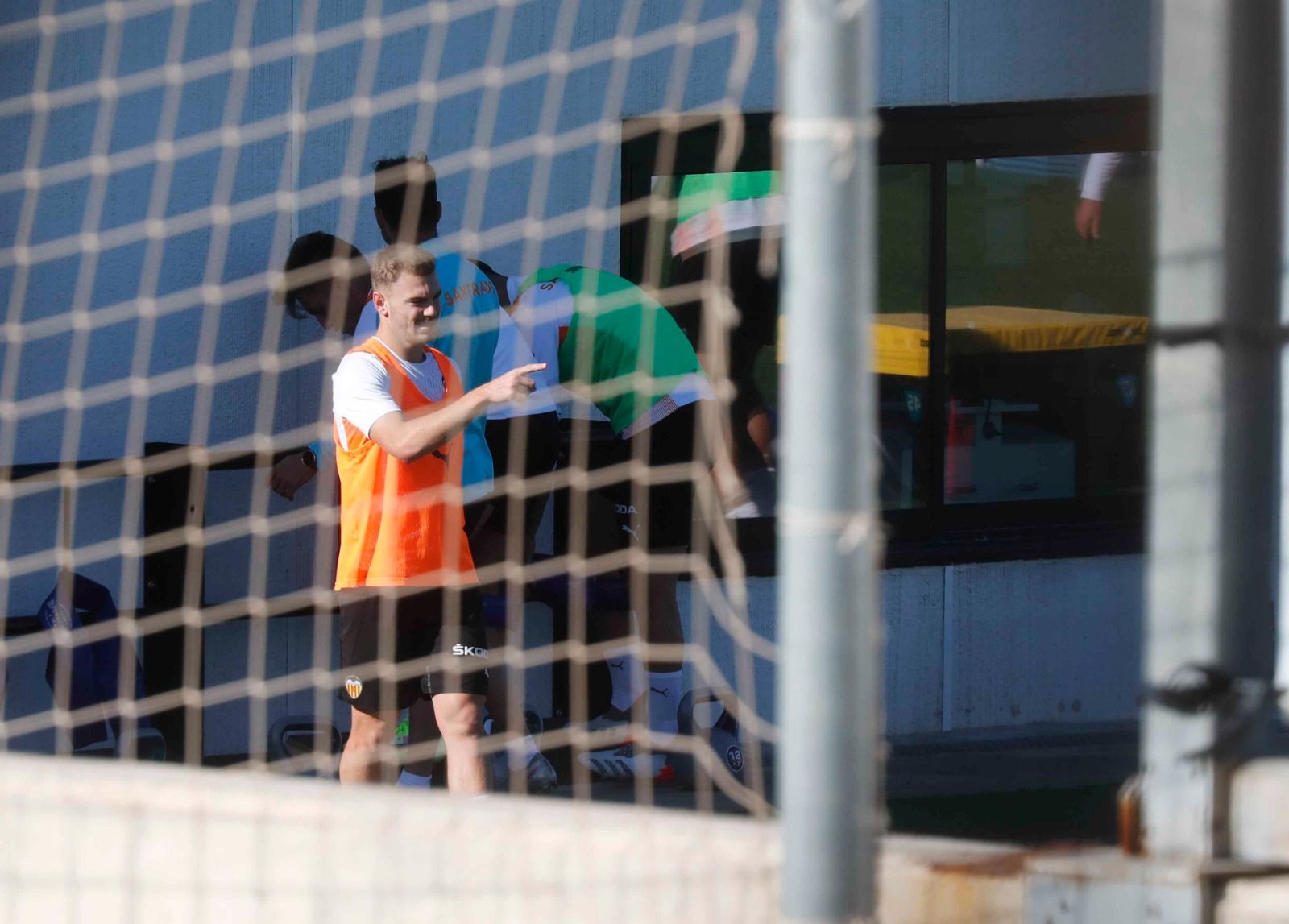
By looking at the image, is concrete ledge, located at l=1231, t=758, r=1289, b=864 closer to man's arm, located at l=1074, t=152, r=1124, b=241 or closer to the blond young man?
the blond young man

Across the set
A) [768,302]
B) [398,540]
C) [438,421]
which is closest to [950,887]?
[438,421]

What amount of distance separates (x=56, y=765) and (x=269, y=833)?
421 millimetres

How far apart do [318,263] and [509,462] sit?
873 millimetres

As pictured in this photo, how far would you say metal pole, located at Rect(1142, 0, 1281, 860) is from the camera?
240 cm

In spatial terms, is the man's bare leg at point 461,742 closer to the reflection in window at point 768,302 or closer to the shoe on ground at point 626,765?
the shoe on ground at point 626,765

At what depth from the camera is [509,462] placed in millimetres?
5184

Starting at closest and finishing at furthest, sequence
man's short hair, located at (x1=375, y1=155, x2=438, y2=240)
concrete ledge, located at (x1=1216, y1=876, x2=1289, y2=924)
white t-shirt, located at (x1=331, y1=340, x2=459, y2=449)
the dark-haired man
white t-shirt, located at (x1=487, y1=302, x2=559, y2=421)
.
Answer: concrete ledge, located at (x1=1216, y1=876, x2=1289, y2=924), white t-shirt, located at (x1=331, y1=340, x2=459, y2=449), white t-shirt, located at (x1=487, y1=302, x2=559, y2=421), man's short hair, located at (x1=375, y1=155, x2=438, y2=240), the dark-haired man

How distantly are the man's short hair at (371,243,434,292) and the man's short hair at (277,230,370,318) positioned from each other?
1.03m

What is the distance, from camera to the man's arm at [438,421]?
12.5ft

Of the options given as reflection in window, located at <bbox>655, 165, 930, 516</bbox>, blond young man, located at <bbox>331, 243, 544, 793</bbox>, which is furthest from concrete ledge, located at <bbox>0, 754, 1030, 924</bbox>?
reflection in window, located at <bbox>655, 165, 930, 516</bbox>

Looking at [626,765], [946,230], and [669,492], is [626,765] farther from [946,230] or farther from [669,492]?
[946,230]

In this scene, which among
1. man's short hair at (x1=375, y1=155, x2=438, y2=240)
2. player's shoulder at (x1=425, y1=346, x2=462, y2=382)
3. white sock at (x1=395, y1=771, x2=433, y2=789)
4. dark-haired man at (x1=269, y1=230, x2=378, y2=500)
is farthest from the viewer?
dark-haired man at (x1=269, y1=230, x2=378, y2=500)

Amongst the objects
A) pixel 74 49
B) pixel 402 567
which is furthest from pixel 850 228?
pixel 74 49

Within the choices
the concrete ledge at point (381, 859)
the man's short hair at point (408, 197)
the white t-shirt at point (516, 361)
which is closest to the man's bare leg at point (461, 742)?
the white t-shirt at point (516, 361)
